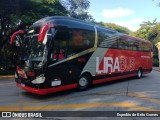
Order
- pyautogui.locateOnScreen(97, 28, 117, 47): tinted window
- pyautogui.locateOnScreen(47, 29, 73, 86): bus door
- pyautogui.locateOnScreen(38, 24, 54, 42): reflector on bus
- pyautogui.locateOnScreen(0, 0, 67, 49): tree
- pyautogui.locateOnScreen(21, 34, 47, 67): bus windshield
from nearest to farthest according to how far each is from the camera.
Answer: pyautogui.locateOnScreen(38, 24, 54, 42): reflector on bus
pyautogui.locateOnScreen(21, 34, 47, 67): bus windshield
pyautogui.locateOnScreen(47, 29, 73, 86): bus door
pyautogui.locateOnScreen(97, 28, 117, 47): tinted window
pyautogui.locateOnScreen(0, 0, 67, 49): tree

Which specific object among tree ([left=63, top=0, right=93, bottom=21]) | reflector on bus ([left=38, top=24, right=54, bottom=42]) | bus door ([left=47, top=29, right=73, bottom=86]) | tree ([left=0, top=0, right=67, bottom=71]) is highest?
tree ([left=63, top=0, right=93, bottom=21])

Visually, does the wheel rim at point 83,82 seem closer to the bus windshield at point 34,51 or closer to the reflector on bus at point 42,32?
the bus windshield at point 34,51

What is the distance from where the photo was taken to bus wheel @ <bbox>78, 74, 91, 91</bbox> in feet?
34.3

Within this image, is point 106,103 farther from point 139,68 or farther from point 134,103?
point 139,68

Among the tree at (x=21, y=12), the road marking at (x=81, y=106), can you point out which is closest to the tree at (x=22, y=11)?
the tree at (x=21, y=12)

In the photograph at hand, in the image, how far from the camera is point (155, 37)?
43.0m

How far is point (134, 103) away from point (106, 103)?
1.01 m

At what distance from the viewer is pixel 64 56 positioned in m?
9.28

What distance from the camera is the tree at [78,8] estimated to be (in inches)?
1134

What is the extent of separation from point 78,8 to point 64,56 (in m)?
22.3

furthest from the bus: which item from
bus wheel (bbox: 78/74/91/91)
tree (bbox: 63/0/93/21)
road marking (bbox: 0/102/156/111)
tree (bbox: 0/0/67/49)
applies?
tree (bbox: 63/0/93/21)

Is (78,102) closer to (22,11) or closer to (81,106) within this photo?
(81,106)

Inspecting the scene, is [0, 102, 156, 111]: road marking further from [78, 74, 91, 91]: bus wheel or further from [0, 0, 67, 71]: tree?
[0, 0, 67, 71]: tree

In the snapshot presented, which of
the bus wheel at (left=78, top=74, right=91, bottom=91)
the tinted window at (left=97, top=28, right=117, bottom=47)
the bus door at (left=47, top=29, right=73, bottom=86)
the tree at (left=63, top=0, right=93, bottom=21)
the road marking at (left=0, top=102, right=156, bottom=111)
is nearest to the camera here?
the road marking at (left=0, top=102, right=156, bottom=111)
